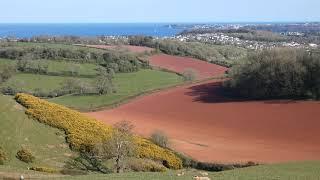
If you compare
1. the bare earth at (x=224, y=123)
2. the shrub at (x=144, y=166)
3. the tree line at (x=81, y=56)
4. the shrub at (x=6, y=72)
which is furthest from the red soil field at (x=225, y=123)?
the shrub at (x=6, y=72)

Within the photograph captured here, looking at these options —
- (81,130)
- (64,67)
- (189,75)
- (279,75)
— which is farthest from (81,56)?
(81,130)

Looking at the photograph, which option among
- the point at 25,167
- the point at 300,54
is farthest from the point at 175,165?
the point at 300,54

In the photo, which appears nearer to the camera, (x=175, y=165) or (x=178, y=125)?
(x=175, y=165)

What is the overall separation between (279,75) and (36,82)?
42244 mm

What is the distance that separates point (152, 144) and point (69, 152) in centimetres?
715

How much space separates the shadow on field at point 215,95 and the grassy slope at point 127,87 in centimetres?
673

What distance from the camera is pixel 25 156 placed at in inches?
1310

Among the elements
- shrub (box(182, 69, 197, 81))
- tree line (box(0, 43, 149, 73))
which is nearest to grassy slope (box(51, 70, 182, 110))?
shrub (box(182, 69, 197, 81))

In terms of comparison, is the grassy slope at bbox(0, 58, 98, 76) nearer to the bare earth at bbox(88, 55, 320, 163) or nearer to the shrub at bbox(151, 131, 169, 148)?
the bare earth at bbox(88, 55, 320, 163)

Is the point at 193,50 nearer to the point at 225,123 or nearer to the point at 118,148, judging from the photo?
the point at 225,123

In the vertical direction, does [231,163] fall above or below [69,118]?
below

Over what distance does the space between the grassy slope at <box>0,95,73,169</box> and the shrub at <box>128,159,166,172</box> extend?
4132 mm

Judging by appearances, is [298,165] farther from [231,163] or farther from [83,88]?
[83,88]

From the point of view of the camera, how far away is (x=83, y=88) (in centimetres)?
8256
